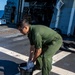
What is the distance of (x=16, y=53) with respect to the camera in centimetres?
772

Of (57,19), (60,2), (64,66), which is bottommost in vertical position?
(64,66)

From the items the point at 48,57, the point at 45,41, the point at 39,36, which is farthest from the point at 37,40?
the point at 48,57

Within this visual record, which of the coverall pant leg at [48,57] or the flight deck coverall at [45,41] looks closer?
the flight deck coverall at [45,41]

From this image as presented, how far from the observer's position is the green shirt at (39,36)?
4449 mm

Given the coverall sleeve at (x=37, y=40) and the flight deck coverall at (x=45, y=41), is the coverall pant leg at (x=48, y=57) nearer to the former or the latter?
the flight deck coverall at (x=45, y=41)

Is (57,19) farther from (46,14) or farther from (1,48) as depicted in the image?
(1,48)

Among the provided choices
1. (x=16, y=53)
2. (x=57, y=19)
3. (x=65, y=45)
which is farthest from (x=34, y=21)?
(x=16, y=53)

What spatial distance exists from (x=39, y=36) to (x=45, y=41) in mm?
375

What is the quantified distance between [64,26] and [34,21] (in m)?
4.02

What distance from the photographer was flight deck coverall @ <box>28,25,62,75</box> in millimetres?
4473

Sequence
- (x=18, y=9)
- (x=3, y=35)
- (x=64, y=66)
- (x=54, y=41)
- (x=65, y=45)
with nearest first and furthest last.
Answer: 1. (x=54, y=41)
2. (x=64, y=66)
3. (x=65, y=45)
4. (x=3, y=35)
5. (x=18, y=9)

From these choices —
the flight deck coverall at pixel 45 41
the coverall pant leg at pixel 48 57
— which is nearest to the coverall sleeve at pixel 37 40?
the flight deck coverall at pixel 45 41

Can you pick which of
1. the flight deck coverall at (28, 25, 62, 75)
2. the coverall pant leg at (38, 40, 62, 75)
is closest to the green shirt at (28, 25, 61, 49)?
the flight deck coverall at (28, 25, 62, 75)

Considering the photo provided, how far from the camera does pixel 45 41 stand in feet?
15.7
